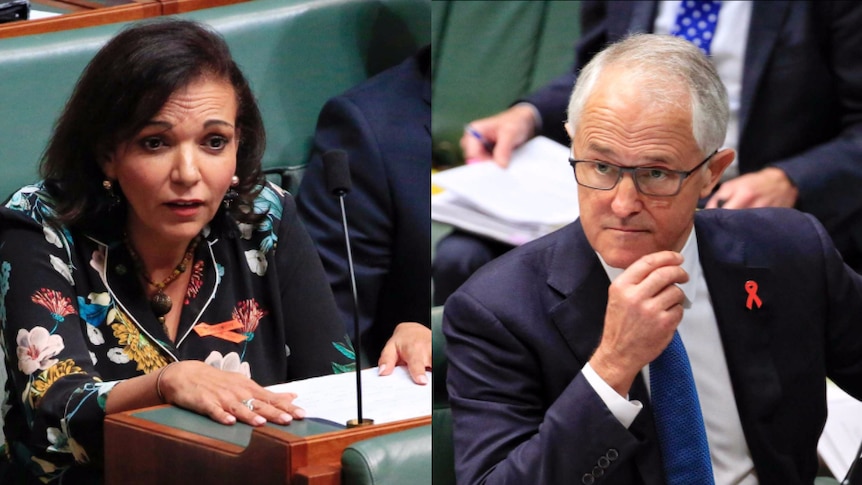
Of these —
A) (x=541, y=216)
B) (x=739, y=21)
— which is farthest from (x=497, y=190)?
(x=739, y=21)

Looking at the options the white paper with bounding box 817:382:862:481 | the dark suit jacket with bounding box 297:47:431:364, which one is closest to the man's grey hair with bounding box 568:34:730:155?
the white paper with bounding box 817:382:862:481

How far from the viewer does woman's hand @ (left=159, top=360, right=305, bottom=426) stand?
112 centimetres

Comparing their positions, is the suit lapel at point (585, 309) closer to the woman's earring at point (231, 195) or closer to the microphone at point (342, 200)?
the microphone at point (342, 200)

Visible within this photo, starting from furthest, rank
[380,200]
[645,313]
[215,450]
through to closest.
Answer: [380,200]
[215,450]
[645,313]

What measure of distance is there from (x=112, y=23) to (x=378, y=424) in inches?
20.4

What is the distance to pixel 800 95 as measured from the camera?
3.08 ft

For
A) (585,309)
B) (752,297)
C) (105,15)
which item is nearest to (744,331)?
(752,297)

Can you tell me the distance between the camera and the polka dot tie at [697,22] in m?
0.90

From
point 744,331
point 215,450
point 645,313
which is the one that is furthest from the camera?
point 215,450

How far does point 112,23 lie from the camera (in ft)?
3.97

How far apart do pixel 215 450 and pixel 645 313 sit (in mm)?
525

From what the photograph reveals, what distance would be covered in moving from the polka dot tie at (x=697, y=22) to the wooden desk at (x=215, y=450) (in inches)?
20.4

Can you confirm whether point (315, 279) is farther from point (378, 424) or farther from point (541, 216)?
point (541, 216)

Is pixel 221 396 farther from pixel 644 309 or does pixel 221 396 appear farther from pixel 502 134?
pixel 644 309
